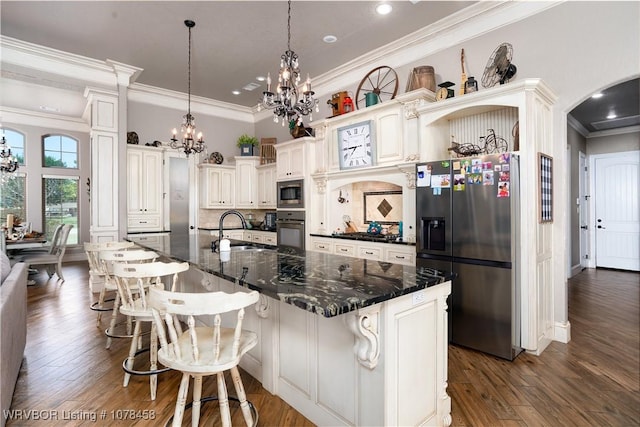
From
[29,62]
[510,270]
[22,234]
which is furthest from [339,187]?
[22,234]

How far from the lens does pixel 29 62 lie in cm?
450

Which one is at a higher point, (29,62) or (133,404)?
(29,62)

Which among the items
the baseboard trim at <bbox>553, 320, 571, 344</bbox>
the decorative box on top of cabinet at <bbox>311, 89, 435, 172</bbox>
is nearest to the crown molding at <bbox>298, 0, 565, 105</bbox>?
the decorative box on top of cabinet at <bbox>311, 89, 435, 172</bbox>

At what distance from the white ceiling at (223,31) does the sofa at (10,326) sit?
2.81 meters

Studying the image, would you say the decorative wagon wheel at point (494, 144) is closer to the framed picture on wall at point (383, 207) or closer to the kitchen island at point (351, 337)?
the framed picture on wall at point (383, 207)

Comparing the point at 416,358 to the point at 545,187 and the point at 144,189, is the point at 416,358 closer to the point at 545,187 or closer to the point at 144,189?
the point at 545,187

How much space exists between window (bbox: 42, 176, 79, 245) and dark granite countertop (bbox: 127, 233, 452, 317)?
7478 millimetres

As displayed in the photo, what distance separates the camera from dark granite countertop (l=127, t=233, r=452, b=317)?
4.56 ft

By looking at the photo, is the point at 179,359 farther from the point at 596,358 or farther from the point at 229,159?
the point at 229,159

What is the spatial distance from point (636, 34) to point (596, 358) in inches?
103

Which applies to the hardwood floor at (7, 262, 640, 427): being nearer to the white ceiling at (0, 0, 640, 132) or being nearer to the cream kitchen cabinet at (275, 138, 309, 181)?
the white ceiling at (0, 0, 640, 132)

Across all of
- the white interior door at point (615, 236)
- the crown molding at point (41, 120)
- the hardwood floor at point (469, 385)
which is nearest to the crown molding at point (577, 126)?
the white interior door at point (615, 236)

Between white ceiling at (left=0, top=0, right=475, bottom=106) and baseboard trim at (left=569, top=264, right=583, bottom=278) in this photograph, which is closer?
white ceiling at (left=0, top=0, right=475, bottom=106)

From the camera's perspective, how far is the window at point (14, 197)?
7449 mm
